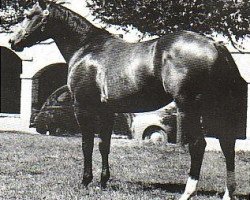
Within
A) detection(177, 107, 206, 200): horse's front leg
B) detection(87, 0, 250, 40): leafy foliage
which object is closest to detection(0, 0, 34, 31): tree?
detection(87, 0, 250, 40): leafy foliage

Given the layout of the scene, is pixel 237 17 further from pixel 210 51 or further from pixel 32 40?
pixel 32 40

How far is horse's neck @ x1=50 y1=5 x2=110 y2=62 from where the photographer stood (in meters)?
6.21

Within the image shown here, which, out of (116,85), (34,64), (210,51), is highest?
(210,51)

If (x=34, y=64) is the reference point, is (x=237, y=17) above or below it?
above

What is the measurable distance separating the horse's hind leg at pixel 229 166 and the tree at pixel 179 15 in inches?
81.1

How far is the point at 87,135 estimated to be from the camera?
20.4ft

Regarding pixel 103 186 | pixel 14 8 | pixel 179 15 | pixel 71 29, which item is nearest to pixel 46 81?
pixel 14 8

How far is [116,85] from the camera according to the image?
5668 millimetres

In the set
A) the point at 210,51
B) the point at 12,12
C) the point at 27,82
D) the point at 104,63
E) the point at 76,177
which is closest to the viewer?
the point at 210,51

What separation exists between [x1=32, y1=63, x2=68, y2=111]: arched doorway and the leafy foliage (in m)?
6.03

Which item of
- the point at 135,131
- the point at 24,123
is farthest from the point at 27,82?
the point at 135,131

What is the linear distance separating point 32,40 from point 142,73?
1580 mm

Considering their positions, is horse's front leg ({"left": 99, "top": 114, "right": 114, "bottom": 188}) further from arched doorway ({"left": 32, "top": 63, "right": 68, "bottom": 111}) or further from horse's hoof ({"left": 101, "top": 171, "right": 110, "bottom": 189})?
arched doorway ({"left": 32, "top": 63, "right": 68, "bottom": 111})

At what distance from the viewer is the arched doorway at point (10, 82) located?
1660cm
